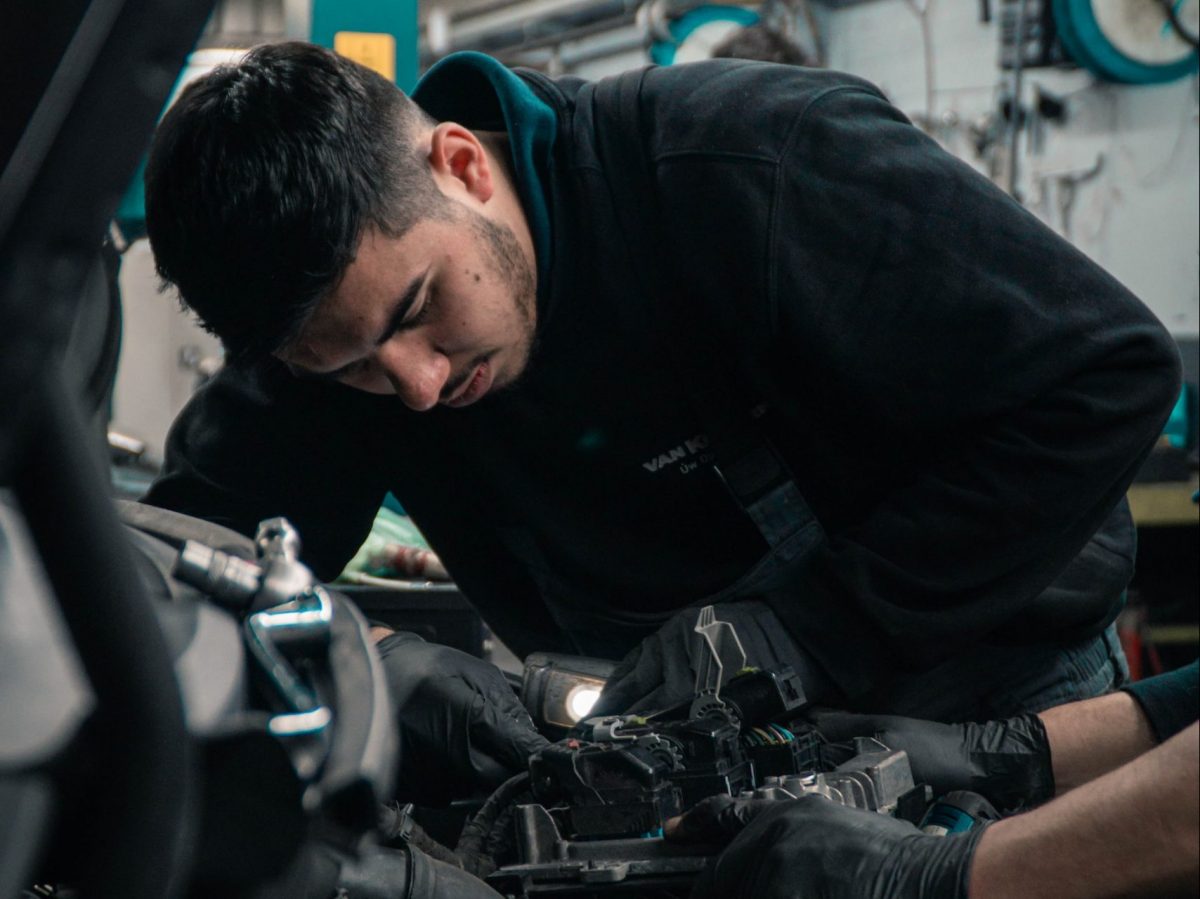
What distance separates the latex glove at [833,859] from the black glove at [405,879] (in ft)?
0.57

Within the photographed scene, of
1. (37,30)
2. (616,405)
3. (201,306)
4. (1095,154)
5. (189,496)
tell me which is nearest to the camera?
(37,30)

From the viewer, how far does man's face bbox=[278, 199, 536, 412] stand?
1.21 metres

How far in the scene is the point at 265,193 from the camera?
1104mm

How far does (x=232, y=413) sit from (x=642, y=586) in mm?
567

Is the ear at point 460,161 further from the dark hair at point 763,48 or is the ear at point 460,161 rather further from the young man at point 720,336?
the dark hair at point 763,48

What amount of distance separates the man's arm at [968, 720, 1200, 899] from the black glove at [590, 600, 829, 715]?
0.38 m

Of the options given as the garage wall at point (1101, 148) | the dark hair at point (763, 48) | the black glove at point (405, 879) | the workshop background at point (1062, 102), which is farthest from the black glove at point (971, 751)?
the garage wall at point (1101, 148)

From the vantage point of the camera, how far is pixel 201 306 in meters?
1.18

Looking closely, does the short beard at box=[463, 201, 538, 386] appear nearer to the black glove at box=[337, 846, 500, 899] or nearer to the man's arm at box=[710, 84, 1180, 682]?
the man's arm at box=[710, 84, 1180, 682]

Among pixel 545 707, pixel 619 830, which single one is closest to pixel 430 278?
pixel 545 707

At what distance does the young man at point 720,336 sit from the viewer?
1189 millimetres

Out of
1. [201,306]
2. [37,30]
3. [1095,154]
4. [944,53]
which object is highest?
[37,30]

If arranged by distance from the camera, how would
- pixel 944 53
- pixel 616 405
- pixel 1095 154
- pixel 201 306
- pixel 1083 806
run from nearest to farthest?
pixel 1083 806 → pixel 201 306 → pixel 616 405 → pixel 1095 154 → pixel 944 53

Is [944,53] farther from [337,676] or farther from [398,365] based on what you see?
[337,676]
